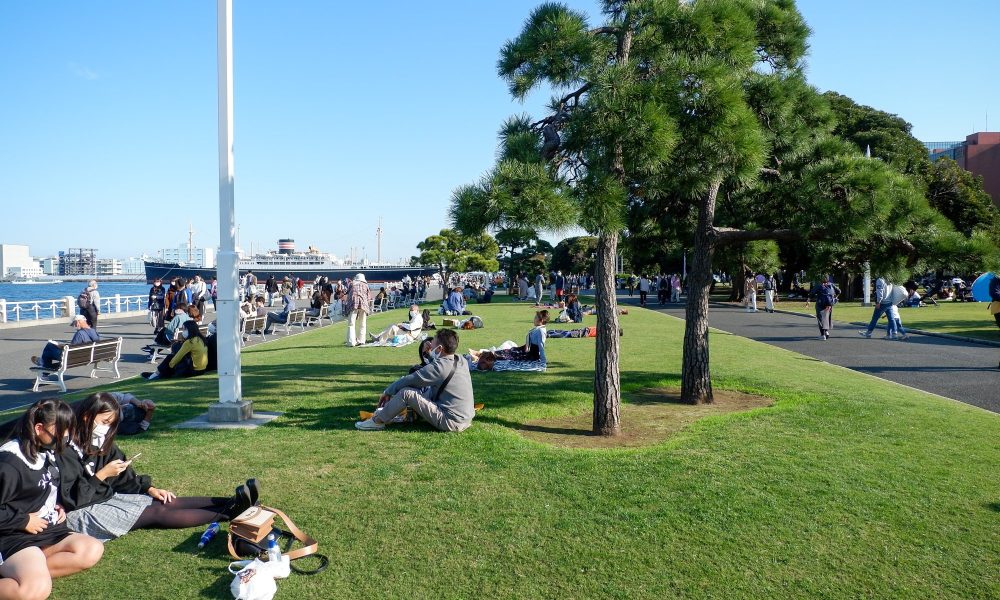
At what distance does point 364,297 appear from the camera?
1545 cm

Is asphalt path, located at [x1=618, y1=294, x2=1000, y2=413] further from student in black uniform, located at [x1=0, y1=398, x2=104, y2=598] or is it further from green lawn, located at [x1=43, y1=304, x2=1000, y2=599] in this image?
student in black uniform, located at [x1=0, y1=398, x2=104, y2=598]

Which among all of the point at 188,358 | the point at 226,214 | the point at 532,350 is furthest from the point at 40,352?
the point at 532,350

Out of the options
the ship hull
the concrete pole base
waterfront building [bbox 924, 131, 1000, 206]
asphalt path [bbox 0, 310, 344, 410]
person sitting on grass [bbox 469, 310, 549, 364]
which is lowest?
asphalt path [bbox 0, 310, 344, 410]

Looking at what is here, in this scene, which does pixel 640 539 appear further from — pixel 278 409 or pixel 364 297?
pixel 364 297

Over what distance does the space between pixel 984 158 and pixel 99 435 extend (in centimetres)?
7019

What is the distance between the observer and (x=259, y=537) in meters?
3.96

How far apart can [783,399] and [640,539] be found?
528 cm

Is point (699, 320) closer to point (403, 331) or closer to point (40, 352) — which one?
point (403, 331)

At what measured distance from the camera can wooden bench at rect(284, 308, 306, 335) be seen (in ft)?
66.5

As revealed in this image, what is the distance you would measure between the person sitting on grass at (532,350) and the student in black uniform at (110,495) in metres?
7.36

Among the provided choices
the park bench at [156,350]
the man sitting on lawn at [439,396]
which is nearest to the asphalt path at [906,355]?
the man sitting on lawn at [439,396]

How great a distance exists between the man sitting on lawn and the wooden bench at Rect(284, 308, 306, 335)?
1371 centimetres

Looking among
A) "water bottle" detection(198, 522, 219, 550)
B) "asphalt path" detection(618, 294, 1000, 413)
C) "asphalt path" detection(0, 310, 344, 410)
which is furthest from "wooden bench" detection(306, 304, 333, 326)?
"water bottle" detection(198, 522, 219, 550)

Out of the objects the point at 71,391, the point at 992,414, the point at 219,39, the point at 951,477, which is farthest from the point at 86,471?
the point at 992,414
